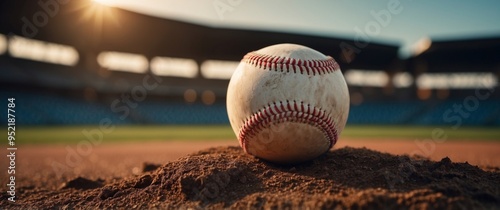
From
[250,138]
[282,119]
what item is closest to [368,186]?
[282,119]

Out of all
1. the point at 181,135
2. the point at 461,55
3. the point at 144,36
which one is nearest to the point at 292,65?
the point at 181,135

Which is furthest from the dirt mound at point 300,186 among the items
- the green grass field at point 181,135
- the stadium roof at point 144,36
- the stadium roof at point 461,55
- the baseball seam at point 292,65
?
the stadium roof at point 461,55

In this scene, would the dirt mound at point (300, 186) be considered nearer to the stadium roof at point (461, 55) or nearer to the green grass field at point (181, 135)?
the green grass field at point (181, 135)

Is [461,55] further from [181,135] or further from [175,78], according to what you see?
[175,78]

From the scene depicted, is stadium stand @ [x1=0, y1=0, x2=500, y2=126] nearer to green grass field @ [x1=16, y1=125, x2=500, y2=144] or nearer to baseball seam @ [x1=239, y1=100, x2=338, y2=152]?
green grass field @ [x1=16, y1=125, x2=500, y2=144]

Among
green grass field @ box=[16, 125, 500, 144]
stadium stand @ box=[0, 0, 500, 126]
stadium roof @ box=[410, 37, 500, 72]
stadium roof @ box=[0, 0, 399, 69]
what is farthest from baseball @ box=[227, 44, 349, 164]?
stadium roof @ box=[410, 37, 500, 72]
